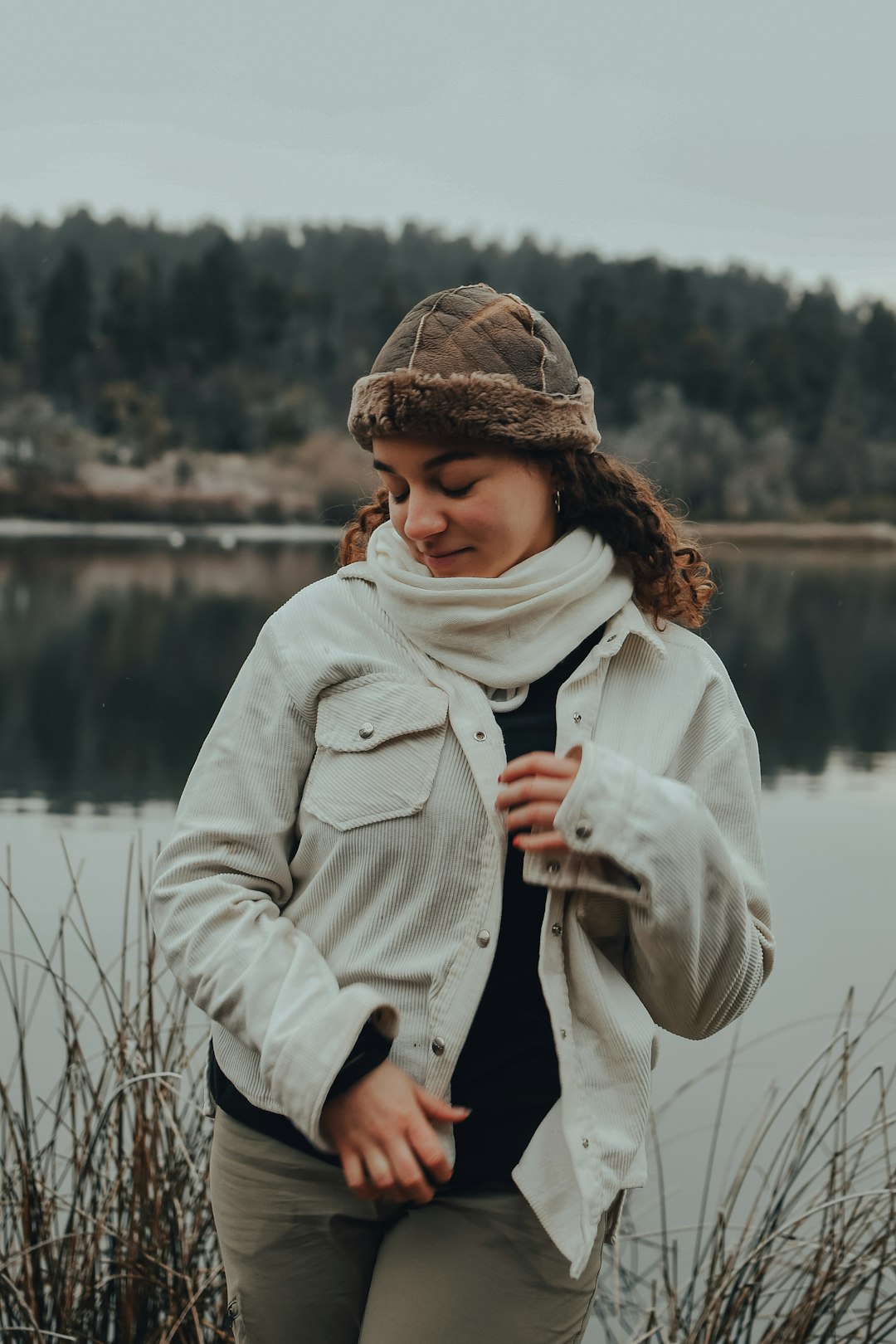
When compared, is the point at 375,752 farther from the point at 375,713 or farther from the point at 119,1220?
the point at 119,1220

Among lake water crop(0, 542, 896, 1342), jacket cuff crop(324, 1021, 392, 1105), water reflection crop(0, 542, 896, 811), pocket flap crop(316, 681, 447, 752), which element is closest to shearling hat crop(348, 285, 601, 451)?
pocket flap crop(316, 681, 447, 752)

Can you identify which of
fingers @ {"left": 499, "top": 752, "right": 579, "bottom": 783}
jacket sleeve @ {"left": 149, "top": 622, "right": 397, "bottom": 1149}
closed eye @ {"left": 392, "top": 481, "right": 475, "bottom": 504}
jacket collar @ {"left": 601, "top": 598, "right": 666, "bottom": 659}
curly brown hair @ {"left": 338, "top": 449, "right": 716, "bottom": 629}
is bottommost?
jacket sleeve @ {"left": 149, "top": 622, "right": 397, "bottom": 1149}

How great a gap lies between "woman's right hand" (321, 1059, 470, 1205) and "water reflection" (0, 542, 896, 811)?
5703mm

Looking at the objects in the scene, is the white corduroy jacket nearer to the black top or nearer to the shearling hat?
the black top

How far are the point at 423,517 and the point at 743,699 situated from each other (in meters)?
12.5

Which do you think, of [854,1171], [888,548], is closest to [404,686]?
[854,1171]

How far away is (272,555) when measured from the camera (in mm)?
23297

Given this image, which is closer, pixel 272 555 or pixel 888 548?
pixel 888 548

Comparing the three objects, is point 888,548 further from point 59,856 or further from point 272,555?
point 59,856

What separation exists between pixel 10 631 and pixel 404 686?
46.7 feet

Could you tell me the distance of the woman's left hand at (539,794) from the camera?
1107mm

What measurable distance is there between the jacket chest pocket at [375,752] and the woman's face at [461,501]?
0.43 ft

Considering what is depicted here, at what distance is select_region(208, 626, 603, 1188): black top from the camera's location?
120cm

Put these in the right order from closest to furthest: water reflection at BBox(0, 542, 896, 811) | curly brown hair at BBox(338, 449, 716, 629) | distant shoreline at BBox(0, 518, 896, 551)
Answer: curly brown hair at BBox(338, 449, 716, 629)
water reflection at BBox(0, 542, 896, 811)
distant shoreline at BBox(0, 518, 896, 551)
